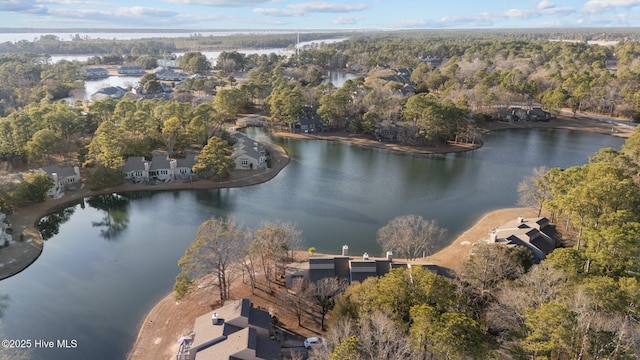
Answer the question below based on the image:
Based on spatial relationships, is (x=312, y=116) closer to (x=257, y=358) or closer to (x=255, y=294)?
(x=255, y=294)

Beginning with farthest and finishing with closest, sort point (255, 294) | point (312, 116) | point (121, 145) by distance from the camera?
1. point (312, 116)
2. point (121, 145)
3. point (255, 294)

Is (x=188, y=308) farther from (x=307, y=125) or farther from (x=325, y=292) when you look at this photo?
(x=307, y=125)

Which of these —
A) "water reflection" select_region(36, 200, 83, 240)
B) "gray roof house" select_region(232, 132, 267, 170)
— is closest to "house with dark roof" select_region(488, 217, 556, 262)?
"gray roof house" select_region(232, 132, 267, 170)

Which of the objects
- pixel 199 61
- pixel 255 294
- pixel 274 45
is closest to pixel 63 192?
pixel 255 294

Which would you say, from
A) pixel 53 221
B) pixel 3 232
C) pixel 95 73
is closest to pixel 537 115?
pixel 53 221

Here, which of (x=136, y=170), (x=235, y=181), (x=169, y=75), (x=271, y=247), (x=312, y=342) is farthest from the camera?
(x=169, y=75)
